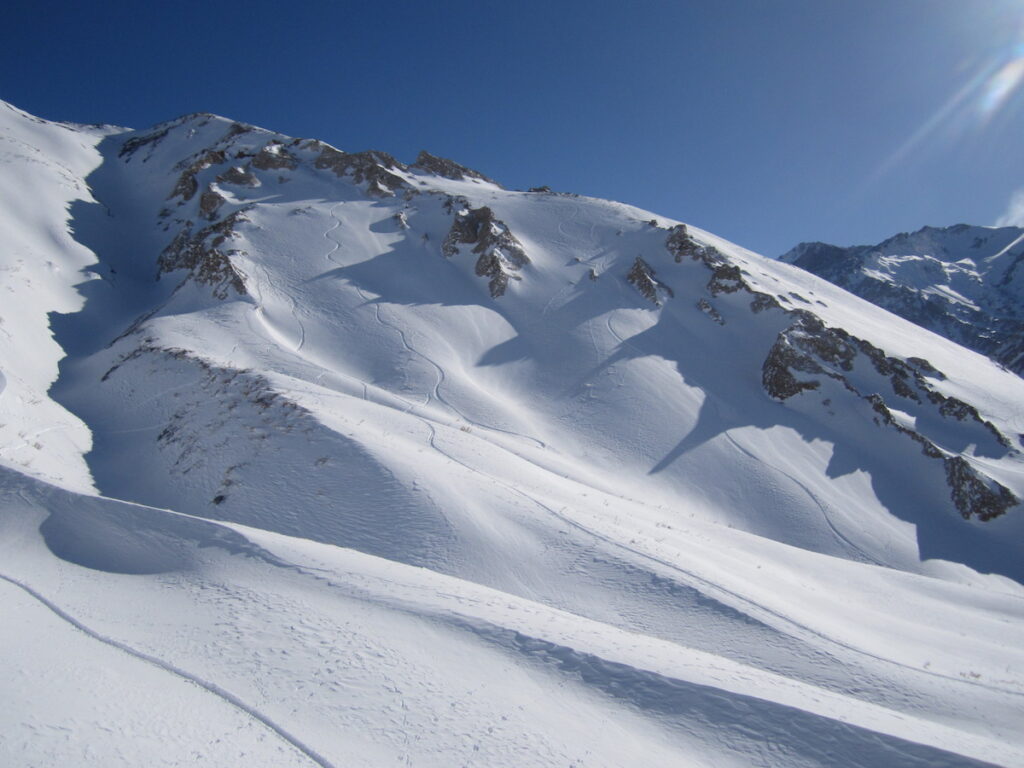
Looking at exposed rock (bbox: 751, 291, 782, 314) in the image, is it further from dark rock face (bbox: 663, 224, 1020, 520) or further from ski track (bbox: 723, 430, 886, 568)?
ski track (bbox: 723, 430, 886, 568)

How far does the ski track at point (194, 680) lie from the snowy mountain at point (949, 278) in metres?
126

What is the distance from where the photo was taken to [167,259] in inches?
1291

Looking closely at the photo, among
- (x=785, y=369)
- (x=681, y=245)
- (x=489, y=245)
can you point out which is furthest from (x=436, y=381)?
(x=681, y=245)

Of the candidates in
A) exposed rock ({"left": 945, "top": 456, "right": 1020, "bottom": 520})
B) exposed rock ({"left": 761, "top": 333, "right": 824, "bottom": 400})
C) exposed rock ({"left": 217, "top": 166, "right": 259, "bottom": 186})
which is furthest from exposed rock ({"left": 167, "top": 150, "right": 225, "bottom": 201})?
exposed rock ({"left": 945, "top": 456, "right": 1020, "bottom": 520})

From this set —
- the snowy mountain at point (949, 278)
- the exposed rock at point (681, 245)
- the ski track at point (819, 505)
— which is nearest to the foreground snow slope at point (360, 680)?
the ski track at point (819, 505)

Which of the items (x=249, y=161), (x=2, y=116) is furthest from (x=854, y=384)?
(x=2, y=116)

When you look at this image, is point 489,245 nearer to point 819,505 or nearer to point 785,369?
point 785,369

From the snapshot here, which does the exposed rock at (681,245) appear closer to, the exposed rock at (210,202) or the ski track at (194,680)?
the exposed rock at (210,202)

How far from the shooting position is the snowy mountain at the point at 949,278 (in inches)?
4769

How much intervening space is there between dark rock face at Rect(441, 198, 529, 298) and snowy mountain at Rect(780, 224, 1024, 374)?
10730 centimetres

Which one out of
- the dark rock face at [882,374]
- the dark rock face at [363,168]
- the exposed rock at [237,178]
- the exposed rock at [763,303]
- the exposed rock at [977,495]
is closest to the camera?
the exposed rock at [977,495]

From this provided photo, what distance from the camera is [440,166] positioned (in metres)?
55.9

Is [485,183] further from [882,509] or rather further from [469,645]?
[469,645]

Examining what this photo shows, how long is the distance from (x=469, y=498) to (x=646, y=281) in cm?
2741
